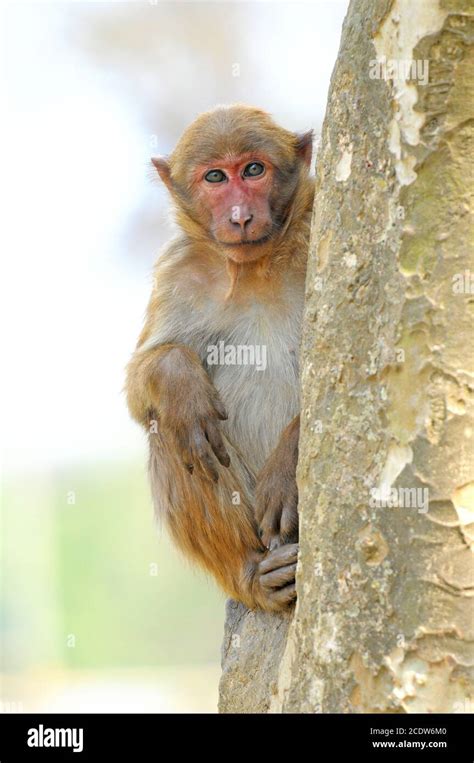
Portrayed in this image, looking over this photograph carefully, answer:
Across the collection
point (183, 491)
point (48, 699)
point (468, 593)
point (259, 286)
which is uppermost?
point (259, 286)

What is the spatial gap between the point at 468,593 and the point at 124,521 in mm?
12380

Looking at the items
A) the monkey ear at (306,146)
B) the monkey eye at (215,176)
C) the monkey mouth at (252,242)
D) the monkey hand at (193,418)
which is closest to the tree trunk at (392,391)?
the monkey hand at (193,418)

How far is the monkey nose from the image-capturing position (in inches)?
233

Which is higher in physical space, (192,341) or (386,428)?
(192,341)

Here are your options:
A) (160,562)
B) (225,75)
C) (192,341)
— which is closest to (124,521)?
(160,562)

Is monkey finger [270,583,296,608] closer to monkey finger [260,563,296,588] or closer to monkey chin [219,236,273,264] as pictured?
monkey finger [260,563,296,588]

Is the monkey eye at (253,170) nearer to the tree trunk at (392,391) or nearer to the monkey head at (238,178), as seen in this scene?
the monkey head at (238,178)

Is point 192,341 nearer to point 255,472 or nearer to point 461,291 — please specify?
point 255,472

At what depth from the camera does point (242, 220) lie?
592cm

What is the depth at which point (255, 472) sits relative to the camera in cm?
604

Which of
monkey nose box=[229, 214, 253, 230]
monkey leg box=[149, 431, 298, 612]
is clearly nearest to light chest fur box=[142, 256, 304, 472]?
monkey leg box=[149, 431, 298, 612]

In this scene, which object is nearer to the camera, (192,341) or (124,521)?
(192,341)

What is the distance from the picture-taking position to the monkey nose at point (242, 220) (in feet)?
19.4

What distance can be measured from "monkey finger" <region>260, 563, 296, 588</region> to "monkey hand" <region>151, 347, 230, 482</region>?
0.64 m
